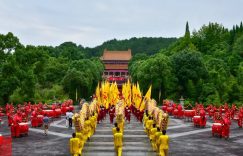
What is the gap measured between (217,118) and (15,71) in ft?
75.0

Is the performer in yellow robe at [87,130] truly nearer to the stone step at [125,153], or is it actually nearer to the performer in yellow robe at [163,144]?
the stone step at [125,153]

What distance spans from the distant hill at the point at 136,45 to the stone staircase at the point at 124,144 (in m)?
108

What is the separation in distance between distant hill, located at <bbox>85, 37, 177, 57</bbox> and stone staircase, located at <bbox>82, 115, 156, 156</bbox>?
355 feet

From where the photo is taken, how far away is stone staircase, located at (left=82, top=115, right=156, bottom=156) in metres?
17.1

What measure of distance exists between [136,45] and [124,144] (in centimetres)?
12613

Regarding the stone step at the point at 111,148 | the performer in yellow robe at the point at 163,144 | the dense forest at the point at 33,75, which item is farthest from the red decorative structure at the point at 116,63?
the performer in yellow robe at the point at 163,144

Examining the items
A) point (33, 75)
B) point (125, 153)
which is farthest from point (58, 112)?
point (125, 153)

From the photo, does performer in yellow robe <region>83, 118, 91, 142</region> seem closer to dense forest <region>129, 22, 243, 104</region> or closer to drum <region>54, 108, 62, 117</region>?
drum <region>54, 108, 62, 117</region>

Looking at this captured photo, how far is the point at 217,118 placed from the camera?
24.0 meters

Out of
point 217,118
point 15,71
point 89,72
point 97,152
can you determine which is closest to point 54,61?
point 89,72

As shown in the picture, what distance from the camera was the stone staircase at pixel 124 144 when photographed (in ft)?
56.1

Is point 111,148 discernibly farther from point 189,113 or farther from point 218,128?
point 189,113

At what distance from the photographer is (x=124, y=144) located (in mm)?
19281

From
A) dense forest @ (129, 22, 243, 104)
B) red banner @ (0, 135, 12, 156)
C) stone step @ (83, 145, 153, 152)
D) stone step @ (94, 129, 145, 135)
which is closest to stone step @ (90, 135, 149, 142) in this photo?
stone step @ (94, 129, 145, 135)
